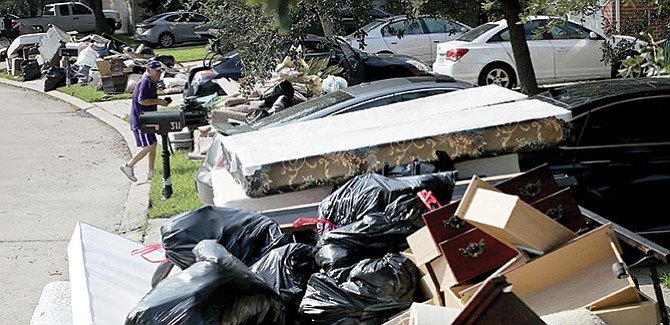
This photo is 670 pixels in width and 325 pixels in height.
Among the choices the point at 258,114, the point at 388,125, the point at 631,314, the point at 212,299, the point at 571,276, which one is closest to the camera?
the point at 631,314

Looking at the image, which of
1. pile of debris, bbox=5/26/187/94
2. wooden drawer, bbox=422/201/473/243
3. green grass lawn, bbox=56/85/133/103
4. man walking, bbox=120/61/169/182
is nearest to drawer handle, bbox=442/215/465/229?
wooden drawer, bbox=422/201/473/243

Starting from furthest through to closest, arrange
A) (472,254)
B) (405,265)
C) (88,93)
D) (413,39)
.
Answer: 1. (88,93)
2. (413,39)
3. (405,265)
4. (472,254)

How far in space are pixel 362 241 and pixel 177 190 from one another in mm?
7185

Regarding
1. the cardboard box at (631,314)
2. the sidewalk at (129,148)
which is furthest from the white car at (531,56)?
the cardboard box at (631,314)

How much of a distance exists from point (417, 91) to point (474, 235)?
4886 millimetres

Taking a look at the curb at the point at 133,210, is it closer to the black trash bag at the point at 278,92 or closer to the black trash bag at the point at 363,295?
the black trash bag at the point at 278,92

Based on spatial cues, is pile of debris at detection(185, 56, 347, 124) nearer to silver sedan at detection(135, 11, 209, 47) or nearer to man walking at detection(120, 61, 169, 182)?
man walking at detection(120, 61, 169, 182)

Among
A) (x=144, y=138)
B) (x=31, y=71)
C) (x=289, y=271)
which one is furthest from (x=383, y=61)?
(x=31, y=71)

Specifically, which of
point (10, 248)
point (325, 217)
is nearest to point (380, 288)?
point (325, 217)

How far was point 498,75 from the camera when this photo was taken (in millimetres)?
18375

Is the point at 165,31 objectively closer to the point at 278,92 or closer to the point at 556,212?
the point at 278,92

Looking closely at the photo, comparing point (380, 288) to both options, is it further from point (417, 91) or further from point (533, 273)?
point (417, 91)

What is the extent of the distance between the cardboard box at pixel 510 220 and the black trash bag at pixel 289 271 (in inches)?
36.9

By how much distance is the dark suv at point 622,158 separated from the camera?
7.20m
